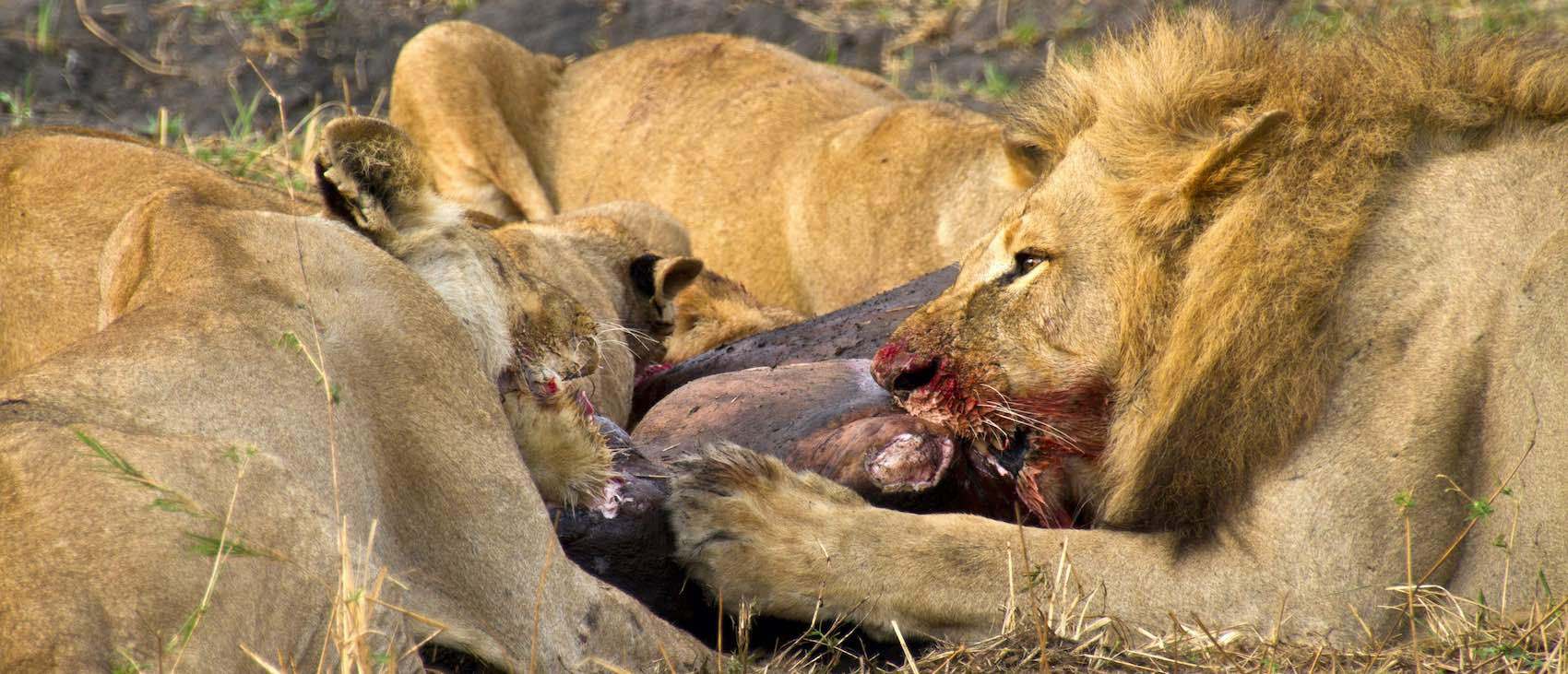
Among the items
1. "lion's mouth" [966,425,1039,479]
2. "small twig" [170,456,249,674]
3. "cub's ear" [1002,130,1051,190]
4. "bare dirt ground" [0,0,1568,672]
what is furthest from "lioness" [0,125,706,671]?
"bare dirt ground" [0,0,1568,672]

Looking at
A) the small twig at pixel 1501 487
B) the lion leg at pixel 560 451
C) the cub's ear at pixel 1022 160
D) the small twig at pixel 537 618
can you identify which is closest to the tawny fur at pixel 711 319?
the cub's ear at pixel 1022 160

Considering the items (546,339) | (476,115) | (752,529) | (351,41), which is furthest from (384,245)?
(351,41)

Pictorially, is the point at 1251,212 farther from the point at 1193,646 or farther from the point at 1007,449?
the point at 1193,646

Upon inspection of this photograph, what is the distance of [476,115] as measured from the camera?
6773 mm

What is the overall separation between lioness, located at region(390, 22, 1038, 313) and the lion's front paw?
2.36 metres

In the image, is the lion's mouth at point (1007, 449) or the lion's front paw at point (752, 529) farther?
the lion's mouth at point (1007, 449)

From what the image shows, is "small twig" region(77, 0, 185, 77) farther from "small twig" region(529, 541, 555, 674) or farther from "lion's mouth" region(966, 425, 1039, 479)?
"small twig" region(529, 541, 555, 674)

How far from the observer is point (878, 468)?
281cm

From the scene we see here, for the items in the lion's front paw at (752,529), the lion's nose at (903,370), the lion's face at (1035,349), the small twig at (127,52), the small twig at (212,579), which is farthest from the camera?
the small twig at (127,52)

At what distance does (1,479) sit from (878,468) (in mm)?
1558

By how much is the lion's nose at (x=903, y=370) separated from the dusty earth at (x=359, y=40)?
4.41 meters

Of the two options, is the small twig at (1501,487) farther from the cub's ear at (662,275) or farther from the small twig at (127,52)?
the small twig at (127,52)

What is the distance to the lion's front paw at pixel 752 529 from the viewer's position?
256cm

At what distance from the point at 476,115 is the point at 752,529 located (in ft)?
14.9
